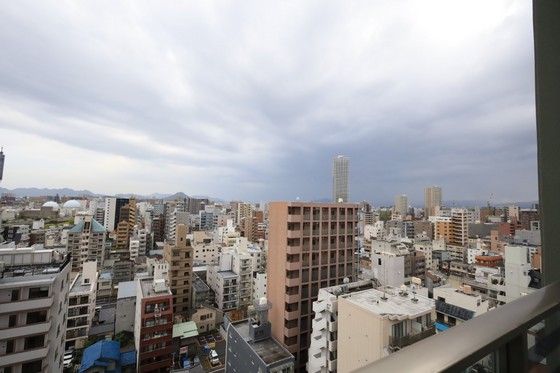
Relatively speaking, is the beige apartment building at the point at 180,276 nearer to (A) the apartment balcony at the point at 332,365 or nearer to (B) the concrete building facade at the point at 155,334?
(B) the concrete building facade at the point at 155,334

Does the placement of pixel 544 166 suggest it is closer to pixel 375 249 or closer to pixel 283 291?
pixel 283 291

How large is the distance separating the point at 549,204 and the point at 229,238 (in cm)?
2973

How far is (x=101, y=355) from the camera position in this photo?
11.7 metres

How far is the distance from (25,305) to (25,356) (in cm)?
124

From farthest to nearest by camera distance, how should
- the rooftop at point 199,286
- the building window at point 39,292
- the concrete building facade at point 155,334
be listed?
the rooftop at point 199,286, the concrete building facade at point 155,334, the building window at point 39,292

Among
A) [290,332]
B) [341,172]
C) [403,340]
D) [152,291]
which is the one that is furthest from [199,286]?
[341,172]

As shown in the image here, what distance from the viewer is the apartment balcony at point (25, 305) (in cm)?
670

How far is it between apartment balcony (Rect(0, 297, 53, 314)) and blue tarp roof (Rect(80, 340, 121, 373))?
20.8 ft

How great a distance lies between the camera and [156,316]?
12203 mm

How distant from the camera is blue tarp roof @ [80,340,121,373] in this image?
11.5 meters

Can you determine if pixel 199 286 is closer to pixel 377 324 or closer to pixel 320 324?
pixel 320 324

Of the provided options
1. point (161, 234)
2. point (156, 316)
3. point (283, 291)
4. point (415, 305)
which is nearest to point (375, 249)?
point (283, 291)

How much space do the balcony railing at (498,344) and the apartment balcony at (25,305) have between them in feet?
31.2

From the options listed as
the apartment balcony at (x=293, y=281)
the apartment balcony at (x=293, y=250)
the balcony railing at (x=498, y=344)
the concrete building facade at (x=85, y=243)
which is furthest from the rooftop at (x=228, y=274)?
the balcony railing at (x=498, y=344)
